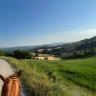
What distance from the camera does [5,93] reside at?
155 inches

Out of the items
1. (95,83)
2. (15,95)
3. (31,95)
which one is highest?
(15,95)

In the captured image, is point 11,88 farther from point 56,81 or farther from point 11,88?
point 56,81

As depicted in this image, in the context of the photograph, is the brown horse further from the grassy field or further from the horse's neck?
the grassy field

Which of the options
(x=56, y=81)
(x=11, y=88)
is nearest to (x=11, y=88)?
(x=11, y=88)

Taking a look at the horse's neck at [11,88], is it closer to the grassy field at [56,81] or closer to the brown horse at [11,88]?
the brown horse at [11,88]

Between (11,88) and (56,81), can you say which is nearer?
(11,88)

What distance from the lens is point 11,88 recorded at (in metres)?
4.06

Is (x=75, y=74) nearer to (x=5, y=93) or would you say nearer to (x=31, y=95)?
(x=31, y=95)

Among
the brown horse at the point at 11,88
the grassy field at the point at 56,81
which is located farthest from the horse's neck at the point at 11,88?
the grassy field at the point at 56,81

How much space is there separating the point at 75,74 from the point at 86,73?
90.4 inches

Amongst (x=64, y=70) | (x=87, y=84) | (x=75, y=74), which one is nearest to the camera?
(x=87, y=84)

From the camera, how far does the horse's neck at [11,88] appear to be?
3.96 meters

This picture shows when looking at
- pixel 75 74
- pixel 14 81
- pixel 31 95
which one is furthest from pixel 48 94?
pixel 75 74

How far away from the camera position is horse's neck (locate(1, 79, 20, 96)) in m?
3.96
